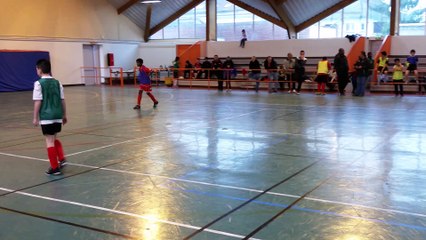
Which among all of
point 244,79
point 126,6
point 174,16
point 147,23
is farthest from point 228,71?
point 147,23

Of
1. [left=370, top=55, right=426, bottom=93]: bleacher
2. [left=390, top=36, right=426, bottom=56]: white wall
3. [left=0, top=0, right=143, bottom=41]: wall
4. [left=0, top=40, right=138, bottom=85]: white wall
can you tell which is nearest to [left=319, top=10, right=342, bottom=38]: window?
[left=390, top=36, right=426, bottom=56]: white wall

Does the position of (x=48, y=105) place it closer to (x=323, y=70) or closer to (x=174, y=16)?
(x=323, y=70)

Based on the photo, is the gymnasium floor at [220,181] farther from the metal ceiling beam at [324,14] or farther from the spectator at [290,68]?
the metal ceiling beam at [324,14]

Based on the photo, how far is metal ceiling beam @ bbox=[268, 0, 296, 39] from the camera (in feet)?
81.0

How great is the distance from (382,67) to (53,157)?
55.8ft

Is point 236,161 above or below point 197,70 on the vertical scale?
below

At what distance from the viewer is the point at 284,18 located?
84.1ft

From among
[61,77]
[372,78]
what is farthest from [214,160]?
[61,77]

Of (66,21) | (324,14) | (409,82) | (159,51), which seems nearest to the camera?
(409,82)

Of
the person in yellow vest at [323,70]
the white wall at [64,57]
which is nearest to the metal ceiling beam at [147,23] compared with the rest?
the white wall at [64,57]

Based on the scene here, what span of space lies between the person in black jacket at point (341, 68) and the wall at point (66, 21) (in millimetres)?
16973

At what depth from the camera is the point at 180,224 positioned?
422 centimetres

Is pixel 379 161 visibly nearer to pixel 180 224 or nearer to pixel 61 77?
pixel 180 224

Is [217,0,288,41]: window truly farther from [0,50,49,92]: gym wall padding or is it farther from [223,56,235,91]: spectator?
[0,50,49,92]: gym wall padding
